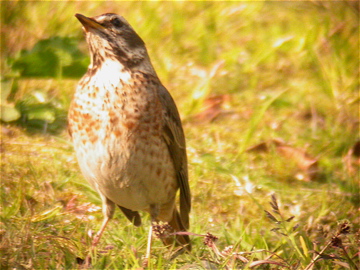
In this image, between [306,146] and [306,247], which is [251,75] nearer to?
[306,146]

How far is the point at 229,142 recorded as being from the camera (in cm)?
622

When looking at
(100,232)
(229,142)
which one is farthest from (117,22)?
(229,142)

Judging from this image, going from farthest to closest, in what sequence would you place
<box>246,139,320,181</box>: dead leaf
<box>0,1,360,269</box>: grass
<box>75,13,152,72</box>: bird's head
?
<box>246,139,320,181</box>: dead leaf → <box>75,13,152,72</box>: bird's head → <box>0,1,360,269</box>: grass

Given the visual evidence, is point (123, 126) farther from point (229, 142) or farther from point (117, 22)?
point (229, 142)

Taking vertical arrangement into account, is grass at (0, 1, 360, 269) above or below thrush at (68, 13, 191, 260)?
below

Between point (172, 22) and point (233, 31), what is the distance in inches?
25.9

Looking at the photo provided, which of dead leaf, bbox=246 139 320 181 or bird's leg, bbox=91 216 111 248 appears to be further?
dead leaf, bbox=246 139 320 181

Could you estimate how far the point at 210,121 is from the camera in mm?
6484

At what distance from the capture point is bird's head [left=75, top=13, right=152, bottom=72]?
170 inches

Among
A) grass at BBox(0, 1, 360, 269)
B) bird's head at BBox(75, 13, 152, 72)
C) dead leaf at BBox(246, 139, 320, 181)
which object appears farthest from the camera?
dead leaf at BBox(246, 139, 320, 181)

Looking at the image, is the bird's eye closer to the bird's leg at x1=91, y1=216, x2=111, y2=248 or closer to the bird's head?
the bird's head

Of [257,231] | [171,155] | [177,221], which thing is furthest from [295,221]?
[171,155]

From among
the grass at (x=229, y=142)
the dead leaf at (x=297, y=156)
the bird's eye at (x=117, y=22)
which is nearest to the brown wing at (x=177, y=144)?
the grass at (x=229, y=142)

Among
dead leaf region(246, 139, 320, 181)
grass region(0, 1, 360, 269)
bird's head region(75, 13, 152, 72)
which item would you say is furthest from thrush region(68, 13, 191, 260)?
dead leaf region(246, 139, 320, 181)
